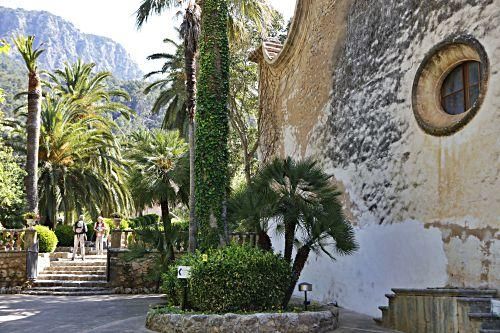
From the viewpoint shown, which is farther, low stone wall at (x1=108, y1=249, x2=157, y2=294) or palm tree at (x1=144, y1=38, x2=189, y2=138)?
palm tree at (x1=144, y1=38, x2=189, y2=138)

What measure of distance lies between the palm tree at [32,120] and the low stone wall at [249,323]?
15.1 m

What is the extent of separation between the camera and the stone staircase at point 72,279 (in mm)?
18469

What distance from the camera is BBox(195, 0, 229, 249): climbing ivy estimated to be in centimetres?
1177

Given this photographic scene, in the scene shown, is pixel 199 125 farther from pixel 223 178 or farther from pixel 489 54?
pixel 489 54

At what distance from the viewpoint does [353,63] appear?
13.2 m

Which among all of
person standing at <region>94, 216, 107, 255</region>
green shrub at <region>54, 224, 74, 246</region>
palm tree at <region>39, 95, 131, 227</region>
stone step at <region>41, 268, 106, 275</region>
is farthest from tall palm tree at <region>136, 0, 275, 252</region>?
green shrub at <region>54, 224, 74, 246</region>

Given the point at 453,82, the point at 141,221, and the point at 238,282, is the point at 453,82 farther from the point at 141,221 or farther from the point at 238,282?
the point at 141,221

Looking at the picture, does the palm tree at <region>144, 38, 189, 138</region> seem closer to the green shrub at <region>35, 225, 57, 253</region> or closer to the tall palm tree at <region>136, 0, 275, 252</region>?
the green shrub at <region>35, 225, 57, 253</region>

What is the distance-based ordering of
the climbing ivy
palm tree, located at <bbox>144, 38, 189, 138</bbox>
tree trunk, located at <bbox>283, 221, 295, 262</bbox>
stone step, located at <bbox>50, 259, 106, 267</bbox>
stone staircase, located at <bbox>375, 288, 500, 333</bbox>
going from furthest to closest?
palm tree, located at <bbox>144, 38, 189, 138</bbox>
stone step, located at <bbox>50, 259, 106, 267</bbox>
the climbing ivy
tree trunk, located at <bbox>283, 221, 295, 262</bbox>
stone staircase, located at <bbox>375, 288, 500, 333</bbox>

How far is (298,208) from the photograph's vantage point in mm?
10180

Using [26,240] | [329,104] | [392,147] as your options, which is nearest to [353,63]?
[329,104]

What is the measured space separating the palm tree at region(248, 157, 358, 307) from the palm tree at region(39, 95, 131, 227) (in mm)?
17291

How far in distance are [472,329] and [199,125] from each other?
7.12m

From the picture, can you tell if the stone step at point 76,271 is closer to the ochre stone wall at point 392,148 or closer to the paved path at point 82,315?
the paved path at point 82,315
